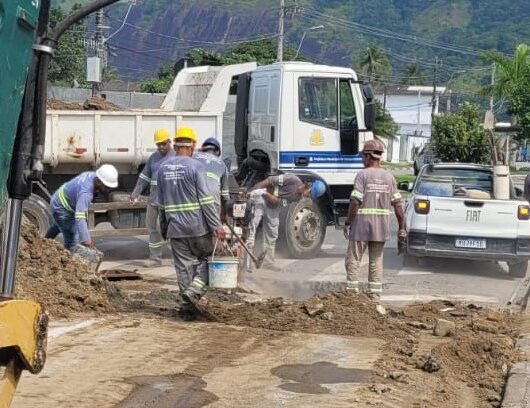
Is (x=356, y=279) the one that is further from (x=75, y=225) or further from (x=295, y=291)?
(x=75, y=225)

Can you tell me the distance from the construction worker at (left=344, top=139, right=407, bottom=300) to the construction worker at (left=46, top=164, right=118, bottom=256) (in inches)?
114

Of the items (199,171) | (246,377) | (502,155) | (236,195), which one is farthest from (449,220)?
(502,155)

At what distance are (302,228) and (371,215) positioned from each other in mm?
4648

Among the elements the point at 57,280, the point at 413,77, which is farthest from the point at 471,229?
the point at 413,77

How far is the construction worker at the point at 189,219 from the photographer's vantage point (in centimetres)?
956

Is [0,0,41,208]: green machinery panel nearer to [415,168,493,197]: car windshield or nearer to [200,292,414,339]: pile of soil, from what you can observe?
[200,292,414,339]: pile of soil

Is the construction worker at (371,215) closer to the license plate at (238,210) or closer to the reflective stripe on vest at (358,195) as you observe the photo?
Result: the reflective stripe on vest at (358,195)

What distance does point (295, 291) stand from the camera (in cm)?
1216

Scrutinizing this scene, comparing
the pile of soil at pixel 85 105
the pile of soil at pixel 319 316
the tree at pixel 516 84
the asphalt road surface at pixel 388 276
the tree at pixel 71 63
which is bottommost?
the asphalt road surface at pixel 388 276

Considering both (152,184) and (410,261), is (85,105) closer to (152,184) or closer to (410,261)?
(152,184)

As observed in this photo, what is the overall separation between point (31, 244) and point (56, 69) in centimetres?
3892

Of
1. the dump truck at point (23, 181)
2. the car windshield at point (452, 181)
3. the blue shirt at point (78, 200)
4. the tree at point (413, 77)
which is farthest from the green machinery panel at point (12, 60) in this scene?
the tree at point (413, 77)

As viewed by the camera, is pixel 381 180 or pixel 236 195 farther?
pixel 236 195

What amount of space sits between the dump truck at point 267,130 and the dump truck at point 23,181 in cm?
992
